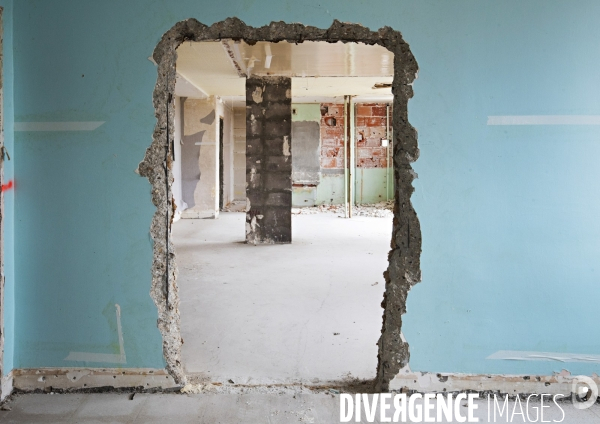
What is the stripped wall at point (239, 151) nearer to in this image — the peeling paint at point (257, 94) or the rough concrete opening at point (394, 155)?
the peeling paint at point (257, 94)

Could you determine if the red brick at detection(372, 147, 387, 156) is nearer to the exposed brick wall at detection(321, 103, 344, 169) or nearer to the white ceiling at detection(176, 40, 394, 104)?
the exposed brick wall at detection(321, 103, 344, 169)

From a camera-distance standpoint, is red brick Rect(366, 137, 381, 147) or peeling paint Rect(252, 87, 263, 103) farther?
red brick Rect(366, 137, 381, 147)

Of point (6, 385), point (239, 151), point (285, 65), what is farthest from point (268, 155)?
point (239, 151)

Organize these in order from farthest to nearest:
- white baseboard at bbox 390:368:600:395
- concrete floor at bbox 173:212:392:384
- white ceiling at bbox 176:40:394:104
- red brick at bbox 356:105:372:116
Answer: red brick at bbox 356:105:372:116 < white ceiling at bbox 176:40:394:104 < concrete floor at bbox 173:212:392:384 < white baseboard at bbox 390:368:600:395

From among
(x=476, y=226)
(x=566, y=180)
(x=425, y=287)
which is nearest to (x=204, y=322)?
(x=425, y=287)

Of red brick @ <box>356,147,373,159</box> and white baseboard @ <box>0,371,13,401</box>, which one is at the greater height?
red brick @ <box>356,147,373,159</box>

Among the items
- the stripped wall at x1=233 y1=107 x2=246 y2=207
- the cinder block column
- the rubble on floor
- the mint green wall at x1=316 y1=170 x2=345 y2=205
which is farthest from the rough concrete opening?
the stripped wall at x1=233 y1=107 x2=246 y2=207

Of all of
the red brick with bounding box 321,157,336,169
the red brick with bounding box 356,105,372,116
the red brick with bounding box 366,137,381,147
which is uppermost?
the red brick with bounding box 356,105,372,116

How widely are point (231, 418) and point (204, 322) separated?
1.54 m

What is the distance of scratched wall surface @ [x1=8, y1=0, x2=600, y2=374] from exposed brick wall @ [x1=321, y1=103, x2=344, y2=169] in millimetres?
10575

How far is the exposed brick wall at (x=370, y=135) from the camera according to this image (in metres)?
13.0

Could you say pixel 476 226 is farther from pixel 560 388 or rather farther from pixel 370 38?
pixel 370 38

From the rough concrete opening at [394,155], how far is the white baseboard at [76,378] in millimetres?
214

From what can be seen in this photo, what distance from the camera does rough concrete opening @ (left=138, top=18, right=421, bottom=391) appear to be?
248 cm
